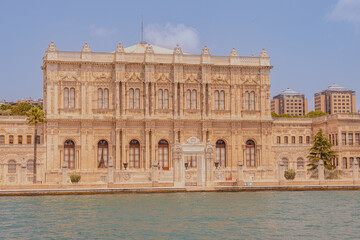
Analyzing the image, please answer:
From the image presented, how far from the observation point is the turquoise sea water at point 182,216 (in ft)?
79.0

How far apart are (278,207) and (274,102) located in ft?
489

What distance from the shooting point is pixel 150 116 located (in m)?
51.7

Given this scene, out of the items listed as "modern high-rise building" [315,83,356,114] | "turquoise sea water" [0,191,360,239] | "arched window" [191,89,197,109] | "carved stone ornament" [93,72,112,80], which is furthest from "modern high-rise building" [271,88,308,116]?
"turquoise sea water" [0,191,360,239]

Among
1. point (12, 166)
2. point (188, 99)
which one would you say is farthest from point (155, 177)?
point (12, 166)

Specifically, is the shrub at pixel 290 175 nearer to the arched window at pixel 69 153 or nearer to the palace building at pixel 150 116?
the palace building at pixel 150 116

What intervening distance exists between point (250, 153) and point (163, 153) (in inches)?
311

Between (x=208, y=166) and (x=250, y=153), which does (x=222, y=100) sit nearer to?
(x=250, y=153)

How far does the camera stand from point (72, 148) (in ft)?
167

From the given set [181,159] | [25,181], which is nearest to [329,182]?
[181,159]

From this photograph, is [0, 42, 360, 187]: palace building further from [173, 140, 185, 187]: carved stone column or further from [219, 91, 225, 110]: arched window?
[173, 140, 185, 187]: carved stone column

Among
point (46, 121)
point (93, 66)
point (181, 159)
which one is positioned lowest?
point (181, 159)

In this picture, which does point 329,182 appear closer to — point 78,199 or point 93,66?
point 78,199

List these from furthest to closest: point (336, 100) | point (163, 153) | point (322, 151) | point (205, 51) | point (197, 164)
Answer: point (336, 100)
point (205, 51)
point (163, 153)
point (322, 151)
point (197, 164)

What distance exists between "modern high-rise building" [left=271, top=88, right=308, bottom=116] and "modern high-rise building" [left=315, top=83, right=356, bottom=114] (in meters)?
4.98
